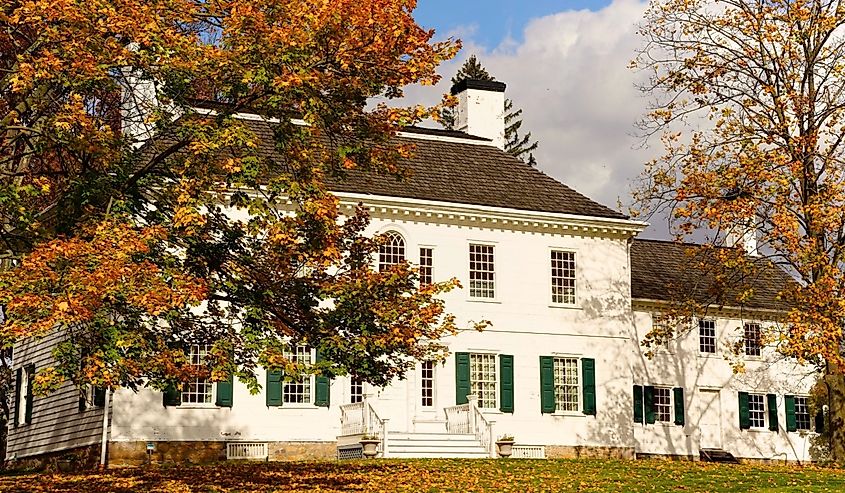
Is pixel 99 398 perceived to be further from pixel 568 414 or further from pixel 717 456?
pixel 717 456

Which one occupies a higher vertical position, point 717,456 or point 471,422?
point 471,422

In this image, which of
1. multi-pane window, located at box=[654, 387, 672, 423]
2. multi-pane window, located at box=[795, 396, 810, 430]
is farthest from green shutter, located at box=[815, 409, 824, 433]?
multi-pane window, located at box=[654, 387, 672, 423]

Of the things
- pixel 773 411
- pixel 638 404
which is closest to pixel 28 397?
pixel 638 404

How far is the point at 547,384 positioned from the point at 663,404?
5.29 metres

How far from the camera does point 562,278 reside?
33469 millimetres

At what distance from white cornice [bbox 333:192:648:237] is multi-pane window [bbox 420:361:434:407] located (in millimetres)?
3990

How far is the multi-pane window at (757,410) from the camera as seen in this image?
1491 inches

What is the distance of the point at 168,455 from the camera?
2819 centimetres

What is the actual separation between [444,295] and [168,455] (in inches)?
331

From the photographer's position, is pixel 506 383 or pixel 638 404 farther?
pixel 638 404

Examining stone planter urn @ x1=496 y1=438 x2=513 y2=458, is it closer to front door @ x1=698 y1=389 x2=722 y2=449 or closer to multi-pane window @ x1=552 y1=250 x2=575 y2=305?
multi-pane window @ x1=552 y1=250 x2=575 y2=305

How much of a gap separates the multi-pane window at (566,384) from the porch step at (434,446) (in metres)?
4.31

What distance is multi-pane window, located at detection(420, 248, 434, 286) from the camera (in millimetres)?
31781

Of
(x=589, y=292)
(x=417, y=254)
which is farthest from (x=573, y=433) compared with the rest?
(x=417, y=254)
